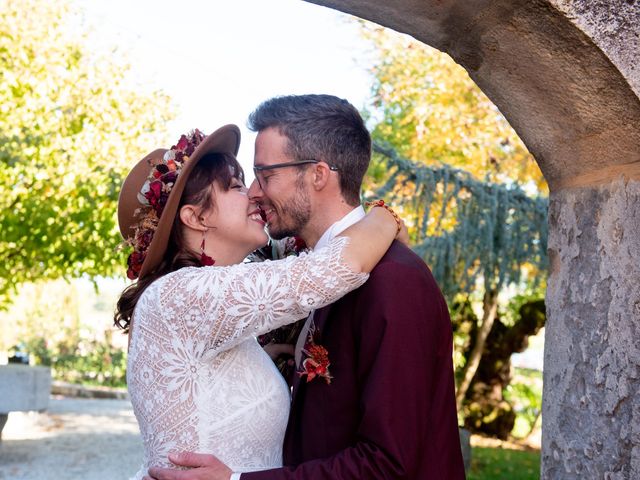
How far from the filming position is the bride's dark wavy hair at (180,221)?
256cm

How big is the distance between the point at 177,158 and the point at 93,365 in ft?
54.4

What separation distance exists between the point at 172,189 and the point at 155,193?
0.09 m

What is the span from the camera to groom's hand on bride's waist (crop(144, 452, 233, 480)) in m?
2.16

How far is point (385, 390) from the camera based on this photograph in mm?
2002

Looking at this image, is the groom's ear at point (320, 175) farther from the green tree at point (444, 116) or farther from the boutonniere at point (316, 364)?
the green tree at point (444, 116)

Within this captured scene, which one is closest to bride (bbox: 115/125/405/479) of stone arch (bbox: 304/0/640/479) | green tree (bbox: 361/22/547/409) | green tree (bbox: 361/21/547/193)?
stone arch (bbox: 304/0/640/479)

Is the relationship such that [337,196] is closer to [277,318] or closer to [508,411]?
[277,318]

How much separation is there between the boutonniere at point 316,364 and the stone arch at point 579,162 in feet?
2.60

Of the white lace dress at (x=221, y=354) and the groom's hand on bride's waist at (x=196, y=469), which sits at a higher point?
the white lace dress at (x=221, y=354)

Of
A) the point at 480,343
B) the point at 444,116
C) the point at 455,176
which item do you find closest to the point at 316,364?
the point at 455,176

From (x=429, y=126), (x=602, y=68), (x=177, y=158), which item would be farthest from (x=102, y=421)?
(x=602, y=68)

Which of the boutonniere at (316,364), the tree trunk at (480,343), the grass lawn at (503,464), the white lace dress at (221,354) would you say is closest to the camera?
the white lace dress at (221,354)

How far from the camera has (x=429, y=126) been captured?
14.7 metres

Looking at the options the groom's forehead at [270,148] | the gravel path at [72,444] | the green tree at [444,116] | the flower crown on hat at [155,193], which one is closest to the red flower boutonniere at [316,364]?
the groom's forehead at [270,148]
